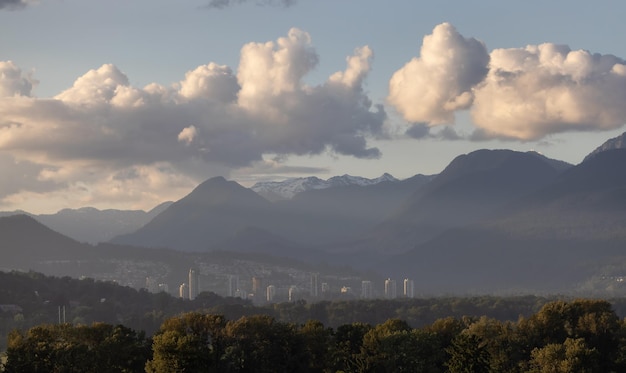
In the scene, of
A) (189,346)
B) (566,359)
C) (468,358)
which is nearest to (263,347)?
(189,346)

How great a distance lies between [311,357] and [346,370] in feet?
33.8

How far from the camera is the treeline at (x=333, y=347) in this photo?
159m

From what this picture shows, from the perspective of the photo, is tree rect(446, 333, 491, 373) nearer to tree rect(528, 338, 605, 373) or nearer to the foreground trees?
tree rect(528, 338, 605, 373)

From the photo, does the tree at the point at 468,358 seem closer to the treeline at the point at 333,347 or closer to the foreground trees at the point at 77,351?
the treeline at the point at 333,347

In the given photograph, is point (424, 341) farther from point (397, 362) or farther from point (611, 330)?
point (611, 330)

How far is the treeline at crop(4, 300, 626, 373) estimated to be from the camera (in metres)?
159

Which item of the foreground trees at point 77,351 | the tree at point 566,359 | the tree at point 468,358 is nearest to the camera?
the foreground trees at point 77,351

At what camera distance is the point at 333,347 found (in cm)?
17675

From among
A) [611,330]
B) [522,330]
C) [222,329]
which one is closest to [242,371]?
[222,329]

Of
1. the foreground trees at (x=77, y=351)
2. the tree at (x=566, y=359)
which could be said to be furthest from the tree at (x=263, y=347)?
the tree at (x=566, y=359)

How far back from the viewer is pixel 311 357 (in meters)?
177

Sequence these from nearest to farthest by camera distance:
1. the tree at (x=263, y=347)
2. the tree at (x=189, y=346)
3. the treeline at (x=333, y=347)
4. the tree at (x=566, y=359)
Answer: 1. the tree at (x=189, y=346)
2. the treeline at (x=333, y=347)
3. the tree at (x=566, y=359)
4. the tree at (x=263, y=347)

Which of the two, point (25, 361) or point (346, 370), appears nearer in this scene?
point (25, 361)

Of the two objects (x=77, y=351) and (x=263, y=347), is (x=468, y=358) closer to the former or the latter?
(x=263, y=347)
